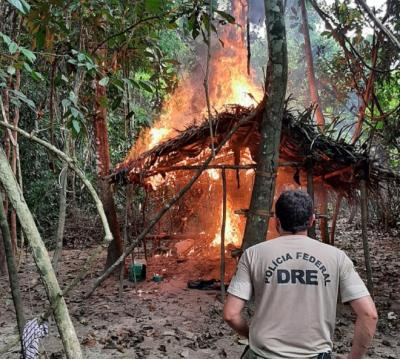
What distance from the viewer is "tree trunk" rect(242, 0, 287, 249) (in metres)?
5.68

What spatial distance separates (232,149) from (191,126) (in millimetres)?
1008

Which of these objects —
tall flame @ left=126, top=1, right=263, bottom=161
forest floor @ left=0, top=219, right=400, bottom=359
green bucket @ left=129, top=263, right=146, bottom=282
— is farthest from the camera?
tall flame @ left=126, top=1, right=263, bottom=161

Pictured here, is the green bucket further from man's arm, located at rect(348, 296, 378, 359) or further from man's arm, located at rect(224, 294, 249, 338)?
man's arm, located at rect(348, 296, 378, 359)

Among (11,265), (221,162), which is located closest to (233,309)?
(11,265)

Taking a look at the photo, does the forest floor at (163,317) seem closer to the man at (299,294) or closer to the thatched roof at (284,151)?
the thatched roof at (284,151)

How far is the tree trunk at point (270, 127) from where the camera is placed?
18.6 feet

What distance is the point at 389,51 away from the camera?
28.3ft

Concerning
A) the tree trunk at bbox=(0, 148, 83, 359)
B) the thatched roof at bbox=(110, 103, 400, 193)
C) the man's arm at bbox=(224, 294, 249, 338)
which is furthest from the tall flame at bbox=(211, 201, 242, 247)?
the tree trunk at bbox=(0, 148, 83, 359)

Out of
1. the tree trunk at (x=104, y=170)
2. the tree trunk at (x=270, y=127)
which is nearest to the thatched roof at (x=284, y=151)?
the tree trunk at (x=270, y=127)

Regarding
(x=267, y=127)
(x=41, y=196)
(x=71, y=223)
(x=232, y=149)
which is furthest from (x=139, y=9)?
(x=71, y=223)

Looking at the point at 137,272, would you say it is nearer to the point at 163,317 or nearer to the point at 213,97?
the point at 163,317

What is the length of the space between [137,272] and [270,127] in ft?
14.2

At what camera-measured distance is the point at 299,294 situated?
2.40m

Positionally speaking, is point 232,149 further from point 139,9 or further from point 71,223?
point 71,223
